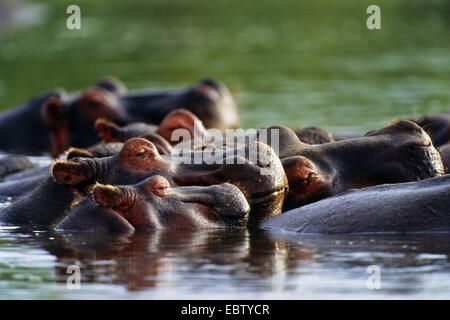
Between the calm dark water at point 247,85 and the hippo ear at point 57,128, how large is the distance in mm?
3527

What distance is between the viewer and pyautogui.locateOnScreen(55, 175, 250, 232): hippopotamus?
25.4 ft

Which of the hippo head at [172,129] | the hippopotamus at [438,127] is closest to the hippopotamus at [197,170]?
the hippo head at [172,129]

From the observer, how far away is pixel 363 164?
834 centimetres

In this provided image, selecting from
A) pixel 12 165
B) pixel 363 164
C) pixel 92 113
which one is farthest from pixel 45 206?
pixel 92 113

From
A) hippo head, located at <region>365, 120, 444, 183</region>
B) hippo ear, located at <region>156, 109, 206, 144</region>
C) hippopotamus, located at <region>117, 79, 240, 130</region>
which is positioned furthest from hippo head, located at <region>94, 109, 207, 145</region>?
hippopotamus, located at <region>117, 79, 240, 130</region>

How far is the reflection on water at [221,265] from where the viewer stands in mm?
6398

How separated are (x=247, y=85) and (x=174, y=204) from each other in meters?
15.4

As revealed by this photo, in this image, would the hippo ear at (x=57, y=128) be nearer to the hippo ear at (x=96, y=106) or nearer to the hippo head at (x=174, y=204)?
the hippo ear at (x=96, y=106)

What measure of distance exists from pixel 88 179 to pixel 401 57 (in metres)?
19.6

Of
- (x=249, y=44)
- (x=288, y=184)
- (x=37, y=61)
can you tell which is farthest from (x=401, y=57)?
(x=288, y=184)

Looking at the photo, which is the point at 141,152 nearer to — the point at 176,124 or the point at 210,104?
the point at 176,124

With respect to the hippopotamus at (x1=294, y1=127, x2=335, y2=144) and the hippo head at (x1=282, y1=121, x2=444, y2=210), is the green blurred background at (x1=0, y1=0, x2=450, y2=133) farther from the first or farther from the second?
the hippo head at (x1=282, y1=121, x2=444, y2=210)

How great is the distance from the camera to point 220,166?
316 inches

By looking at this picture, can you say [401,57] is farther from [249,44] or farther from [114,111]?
[114,111]
